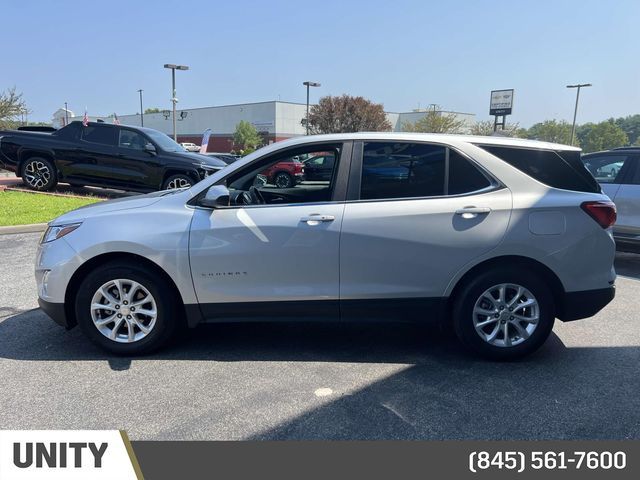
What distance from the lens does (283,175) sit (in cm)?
419

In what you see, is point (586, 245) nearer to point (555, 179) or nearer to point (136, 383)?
point (555, 179)

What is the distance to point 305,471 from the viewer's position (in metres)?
2.60

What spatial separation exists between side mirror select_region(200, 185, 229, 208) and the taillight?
2.69 meters

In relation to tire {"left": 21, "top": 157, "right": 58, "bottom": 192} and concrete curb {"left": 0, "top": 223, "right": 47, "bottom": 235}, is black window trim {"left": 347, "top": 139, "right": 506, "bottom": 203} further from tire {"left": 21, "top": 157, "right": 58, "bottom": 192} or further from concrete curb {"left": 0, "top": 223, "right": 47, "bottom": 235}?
tire {"left": 21, "top": 157, "right": 58, "bottom": 192}

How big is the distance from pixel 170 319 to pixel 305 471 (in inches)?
69.6

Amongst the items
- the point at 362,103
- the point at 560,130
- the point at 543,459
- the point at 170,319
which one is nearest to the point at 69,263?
the point at 170,319

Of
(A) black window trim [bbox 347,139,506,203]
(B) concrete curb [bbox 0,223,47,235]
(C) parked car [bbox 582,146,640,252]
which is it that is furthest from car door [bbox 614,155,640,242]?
(B) concrete curb [bbox 0,223,47,235]

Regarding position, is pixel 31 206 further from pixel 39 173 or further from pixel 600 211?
pixel 600 211

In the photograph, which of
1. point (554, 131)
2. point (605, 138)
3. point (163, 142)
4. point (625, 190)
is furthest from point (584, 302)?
point (605, 138)

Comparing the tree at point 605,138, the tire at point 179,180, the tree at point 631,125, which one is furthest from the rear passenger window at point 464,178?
the tree at point 631,125

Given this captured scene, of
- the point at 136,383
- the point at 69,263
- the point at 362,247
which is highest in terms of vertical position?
the point at 362,247

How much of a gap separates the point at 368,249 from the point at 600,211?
1779 millimetres

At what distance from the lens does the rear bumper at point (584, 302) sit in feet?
12.5

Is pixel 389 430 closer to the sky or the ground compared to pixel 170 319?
closer to the ground
